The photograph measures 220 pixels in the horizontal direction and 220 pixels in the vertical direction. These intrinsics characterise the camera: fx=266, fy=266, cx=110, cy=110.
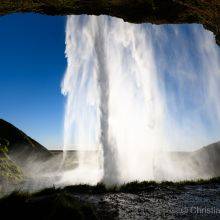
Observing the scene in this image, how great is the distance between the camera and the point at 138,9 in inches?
380

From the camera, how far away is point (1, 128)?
2417 centimetres

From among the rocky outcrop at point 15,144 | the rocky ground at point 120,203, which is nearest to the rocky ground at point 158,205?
the rocky ground at point 120,203

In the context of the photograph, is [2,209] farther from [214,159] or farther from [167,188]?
[214,159]

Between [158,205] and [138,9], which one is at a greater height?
[138,9]

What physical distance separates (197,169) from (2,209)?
28965 mm

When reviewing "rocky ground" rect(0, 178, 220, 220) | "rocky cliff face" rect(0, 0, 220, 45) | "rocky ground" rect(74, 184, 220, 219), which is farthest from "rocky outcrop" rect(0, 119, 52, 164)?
"rocky cliff face" rect(0, 0, 220, 45)

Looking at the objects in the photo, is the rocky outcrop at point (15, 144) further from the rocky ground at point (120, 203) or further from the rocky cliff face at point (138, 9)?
the rocky cliff face at point (138, 9)

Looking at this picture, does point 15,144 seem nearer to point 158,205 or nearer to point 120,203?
point 120,203

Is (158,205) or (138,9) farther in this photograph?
(138,9)

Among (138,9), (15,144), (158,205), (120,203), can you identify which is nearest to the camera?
(158,205)

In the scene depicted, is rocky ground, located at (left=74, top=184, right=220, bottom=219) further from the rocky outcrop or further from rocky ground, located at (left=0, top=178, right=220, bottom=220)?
the rocky outcrop

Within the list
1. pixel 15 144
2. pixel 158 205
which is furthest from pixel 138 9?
pixel 15 144

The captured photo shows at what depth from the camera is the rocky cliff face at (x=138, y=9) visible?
325 inches

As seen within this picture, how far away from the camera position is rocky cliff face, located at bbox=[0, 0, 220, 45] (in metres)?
8.27
